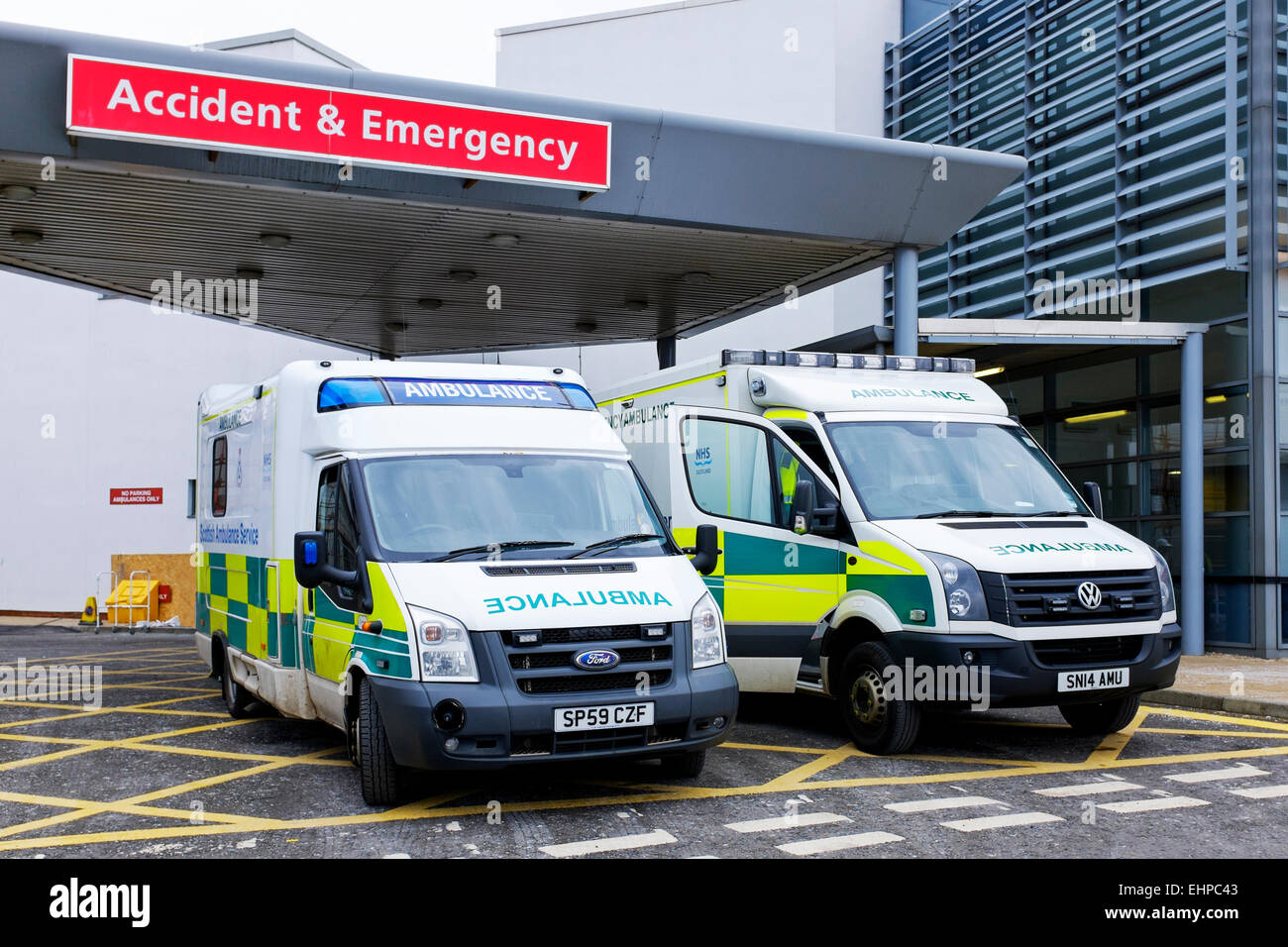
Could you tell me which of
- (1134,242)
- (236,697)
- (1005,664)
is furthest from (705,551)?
(1134,242)

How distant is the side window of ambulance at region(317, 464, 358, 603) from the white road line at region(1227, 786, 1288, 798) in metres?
5.15

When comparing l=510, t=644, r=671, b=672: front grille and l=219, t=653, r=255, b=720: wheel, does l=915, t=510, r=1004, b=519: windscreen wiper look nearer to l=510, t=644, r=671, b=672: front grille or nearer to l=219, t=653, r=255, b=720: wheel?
l=510, t=644, r=671, b=672: front grille

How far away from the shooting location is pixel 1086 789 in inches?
283

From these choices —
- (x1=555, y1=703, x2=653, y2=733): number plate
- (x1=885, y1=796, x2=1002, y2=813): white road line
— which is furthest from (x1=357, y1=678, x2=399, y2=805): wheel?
(x1=885, y1=796, x2=1002, y2=813): white road line

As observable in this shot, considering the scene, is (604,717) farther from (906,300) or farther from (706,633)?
(906,300)

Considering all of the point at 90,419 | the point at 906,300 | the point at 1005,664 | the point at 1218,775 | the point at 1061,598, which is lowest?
the point at 1218,775

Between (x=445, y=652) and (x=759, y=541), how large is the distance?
11.5ft

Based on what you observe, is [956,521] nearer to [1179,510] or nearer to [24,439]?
[1179,510]

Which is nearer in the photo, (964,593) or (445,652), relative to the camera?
(445,652)

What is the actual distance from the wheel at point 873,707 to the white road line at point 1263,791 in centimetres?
189

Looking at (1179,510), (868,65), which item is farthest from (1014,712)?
(868,65)

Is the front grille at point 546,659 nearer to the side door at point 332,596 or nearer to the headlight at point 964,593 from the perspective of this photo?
the side door at point 332,596

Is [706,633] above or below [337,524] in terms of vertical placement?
below

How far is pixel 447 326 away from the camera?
2012cm
